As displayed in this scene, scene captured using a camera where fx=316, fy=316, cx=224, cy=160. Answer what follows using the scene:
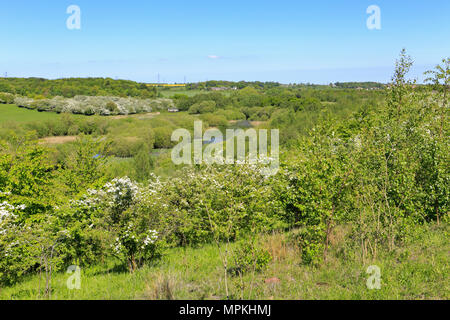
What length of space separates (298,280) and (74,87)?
537 ft

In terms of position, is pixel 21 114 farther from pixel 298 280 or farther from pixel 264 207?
pixel 298 280

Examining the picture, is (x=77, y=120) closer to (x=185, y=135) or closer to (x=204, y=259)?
(x=185, y=135)

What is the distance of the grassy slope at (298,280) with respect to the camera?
649 cm

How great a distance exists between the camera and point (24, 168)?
17.1 meters

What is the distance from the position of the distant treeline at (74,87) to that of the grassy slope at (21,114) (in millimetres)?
19000

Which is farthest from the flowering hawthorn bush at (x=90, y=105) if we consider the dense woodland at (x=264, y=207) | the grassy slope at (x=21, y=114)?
the dense woodland at (x=264, y=207)

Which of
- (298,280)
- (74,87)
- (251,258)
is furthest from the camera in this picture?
(74,87)

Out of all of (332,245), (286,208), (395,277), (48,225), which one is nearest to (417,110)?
(286,208)

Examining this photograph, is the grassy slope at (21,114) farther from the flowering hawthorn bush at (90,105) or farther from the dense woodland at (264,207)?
the dense woodland at (264,207)

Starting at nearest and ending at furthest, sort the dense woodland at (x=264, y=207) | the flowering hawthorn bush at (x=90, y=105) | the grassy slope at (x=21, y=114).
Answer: the dense woodland at (x=264, y=207), the grassy slope at (x=21, y=114), the flowering hawthorn bush at (x=90, y=105)

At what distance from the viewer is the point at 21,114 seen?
101 meters

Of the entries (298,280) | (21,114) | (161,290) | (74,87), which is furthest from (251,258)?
(74,87)

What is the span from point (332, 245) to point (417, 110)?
10.2 meters

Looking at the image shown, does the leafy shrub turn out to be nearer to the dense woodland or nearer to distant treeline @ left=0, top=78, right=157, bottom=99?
the dense woodland
